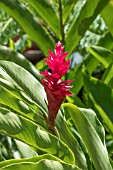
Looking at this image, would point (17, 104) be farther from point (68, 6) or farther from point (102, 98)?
point (68, 6)

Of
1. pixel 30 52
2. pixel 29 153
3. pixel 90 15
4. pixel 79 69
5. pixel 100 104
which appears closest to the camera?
pixel 29 153

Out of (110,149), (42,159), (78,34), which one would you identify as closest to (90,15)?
(78,34)

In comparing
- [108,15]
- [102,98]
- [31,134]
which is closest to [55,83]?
[31,134]

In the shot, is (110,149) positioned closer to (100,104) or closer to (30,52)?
(100,104)

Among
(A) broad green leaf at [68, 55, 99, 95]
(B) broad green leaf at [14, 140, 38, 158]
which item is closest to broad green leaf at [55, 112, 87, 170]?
(B) broad green leaf at [14, 140, 38, 158]

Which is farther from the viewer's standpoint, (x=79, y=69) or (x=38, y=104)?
(x=79, y=69)

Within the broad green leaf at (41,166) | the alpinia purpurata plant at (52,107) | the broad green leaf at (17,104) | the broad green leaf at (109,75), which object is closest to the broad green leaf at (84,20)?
the alpinia purpurata plant at (52,107)
